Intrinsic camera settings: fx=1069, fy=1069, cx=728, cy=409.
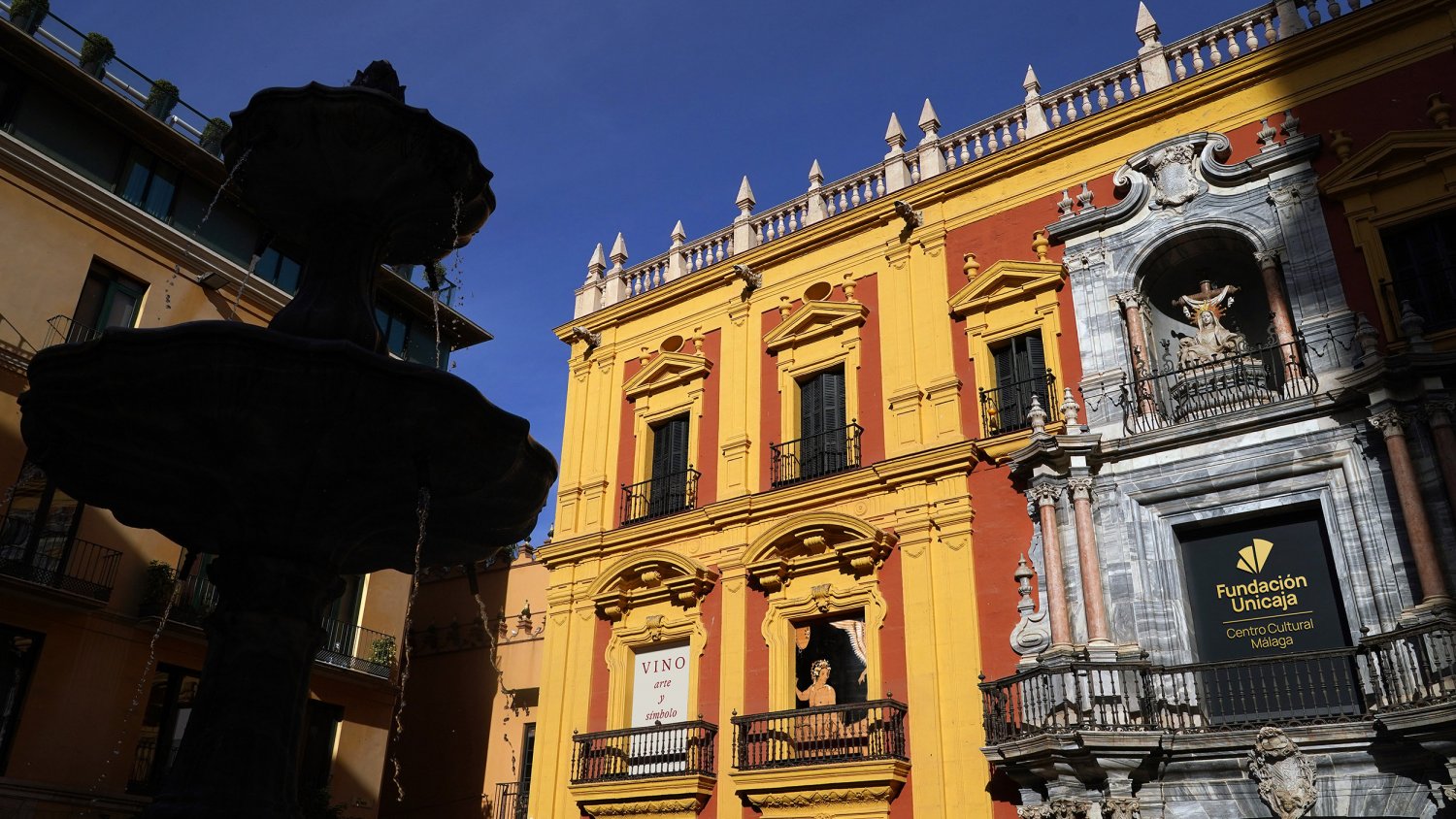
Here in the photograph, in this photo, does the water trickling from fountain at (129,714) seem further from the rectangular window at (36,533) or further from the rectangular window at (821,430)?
the rectangular window at (821,430)

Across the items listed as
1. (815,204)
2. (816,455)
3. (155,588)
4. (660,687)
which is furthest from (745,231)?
(155,588)

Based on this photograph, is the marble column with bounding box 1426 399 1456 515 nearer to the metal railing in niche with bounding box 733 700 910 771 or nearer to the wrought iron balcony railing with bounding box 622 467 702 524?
the metal railing in niche with bounding box 733 700 910 771

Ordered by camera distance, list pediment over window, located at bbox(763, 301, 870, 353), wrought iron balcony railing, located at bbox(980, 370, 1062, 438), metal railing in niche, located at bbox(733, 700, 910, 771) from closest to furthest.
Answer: metal railing in niche, located at bbox(733, 700, 910, 771) → wrought iron balcony railing, located at bbox(980, 370, 1062, 438) → pediment over window, located at bbox(763, 301, 870, 353)

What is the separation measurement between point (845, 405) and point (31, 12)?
14.0 metres

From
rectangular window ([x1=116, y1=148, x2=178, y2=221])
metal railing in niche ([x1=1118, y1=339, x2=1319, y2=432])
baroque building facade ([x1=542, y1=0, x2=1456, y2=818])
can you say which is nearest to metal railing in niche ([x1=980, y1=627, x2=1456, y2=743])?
baroque building facade ([x1=542, y1=0, x2=1456, y2=818])

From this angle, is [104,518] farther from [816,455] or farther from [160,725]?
[816,455]

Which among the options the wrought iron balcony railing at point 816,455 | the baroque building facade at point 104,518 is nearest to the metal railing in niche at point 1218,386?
the wrought iron balcony railing at point 816,455

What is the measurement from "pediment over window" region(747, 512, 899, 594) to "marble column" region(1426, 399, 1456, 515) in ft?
21.0

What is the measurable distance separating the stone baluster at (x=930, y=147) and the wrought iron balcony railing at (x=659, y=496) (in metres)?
6.07

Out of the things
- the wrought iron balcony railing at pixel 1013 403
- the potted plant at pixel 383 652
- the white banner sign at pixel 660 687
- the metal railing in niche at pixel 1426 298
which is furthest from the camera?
the potted plant at pixel 383 652

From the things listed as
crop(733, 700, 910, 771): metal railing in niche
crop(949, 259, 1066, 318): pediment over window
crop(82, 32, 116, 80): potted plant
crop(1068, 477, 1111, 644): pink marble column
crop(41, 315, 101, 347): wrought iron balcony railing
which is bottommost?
crop(733, 700, 910, 771): metal railing in niche

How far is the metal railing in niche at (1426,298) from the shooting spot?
12.0 meters

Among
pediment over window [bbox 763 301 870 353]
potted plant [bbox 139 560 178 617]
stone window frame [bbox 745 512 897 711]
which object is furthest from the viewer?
pediment over window [bbox 763 301 870 353]

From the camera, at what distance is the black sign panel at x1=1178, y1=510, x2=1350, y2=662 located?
11641 millimetres
